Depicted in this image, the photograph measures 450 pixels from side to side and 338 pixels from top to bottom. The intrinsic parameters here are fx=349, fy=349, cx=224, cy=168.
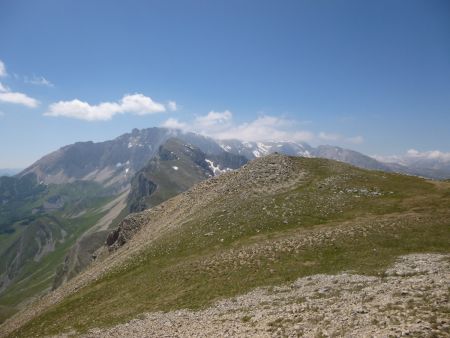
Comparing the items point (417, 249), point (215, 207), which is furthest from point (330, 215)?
point (215, 207)

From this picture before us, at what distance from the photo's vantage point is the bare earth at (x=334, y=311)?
20.8 metres

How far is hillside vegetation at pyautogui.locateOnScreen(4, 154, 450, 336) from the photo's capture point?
1672 inches

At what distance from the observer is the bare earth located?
2075cm

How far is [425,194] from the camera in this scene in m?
65.7

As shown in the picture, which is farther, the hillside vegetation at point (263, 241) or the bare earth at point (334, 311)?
the hillside vegetation at point (263, 241)

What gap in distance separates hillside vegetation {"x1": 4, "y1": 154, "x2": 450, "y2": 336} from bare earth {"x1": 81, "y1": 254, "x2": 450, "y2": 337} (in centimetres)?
292

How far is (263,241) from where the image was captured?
53219 mm

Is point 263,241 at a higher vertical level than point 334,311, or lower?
lower

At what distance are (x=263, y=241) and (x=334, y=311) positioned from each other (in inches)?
1114

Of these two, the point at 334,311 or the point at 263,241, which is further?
the point at 263,241

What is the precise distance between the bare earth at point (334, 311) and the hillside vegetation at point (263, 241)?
9.59 ft

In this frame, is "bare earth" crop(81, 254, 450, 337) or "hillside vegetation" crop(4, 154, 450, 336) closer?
"bare earth" crop(81, 254, 450, 337)

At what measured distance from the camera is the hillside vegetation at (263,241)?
4247cm

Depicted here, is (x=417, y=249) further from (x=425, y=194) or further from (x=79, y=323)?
(x=79, y=323)
